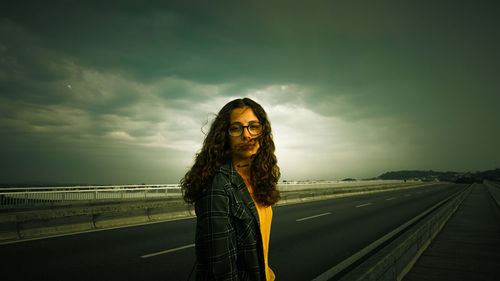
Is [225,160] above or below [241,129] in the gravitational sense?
below

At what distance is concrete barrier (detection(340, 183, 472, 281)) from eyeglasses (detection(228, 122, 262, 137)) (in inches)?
89.4

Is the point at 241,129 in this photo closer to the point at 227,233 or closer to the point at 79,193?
the point at 227,233

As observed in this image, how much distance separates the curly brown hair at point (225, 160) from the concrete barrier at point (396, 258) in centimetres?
195

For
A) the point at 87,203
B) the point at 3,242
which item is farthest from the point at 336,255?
the point at 87,203

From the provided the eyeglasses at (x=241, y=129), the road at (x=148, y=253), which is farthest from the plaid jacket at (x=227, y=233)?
the road at (x=148, y=253)

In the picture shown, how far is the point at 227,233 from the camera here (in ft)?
4.18

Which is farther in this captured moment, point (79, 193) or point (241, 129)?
point (79, 193)

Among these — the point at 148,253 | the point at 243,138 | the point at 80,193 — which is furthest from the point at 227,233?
the point at 80,193

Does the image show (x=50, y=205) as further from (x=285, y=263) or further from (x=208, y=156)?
(x=208, y=156)

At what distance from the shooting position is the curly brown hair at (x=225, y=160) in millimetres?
1509

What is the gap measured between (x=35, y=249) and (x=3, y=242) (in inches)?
56.1

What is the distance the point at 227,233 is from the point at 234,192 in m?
0.25

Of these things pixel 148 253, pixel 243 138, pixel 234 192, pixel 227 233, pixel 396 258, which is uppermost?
pixel 243 138

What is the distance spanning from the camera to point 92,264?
530 cm
